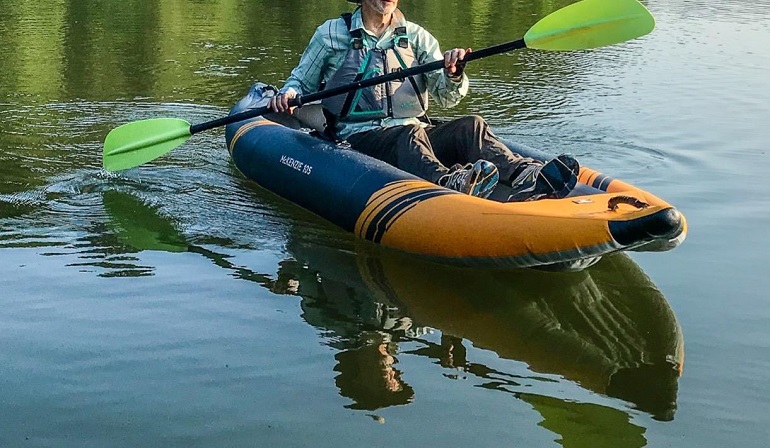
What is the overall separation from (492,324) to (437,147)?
4.33 feet

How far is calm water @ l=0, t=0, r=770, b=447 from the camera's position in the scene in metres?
2.84

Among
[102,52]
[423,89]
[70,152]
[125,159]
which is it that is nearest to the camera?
[423,89]

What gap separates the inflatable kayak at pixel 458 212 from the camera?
11.4ft

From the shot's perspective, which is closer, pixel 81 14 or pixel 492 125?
pixel 492 125

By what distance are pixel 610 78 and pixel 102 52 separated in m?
4.76

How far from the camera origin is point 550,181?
13.1 feet

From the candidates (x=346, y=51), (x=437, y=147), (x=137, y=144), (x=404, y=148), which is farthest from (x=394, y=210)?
(x=137, y=144)

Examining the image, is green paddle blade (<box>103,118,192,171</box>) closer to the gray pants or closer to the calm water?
the calm water

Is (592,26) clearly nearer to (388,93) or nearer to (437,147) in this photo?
(437,147)

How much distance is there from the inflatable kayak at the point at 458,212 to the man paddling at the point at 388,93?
175 millimetres

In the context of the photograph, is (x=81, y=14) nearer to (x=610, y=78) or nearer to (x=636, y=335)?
(x=610, y=78)

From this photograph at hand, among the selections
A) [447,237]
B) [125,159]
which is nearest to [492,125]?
[125,159]

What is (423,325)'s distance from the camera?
3.59 meters

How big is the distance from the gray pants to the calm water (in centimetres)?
44
